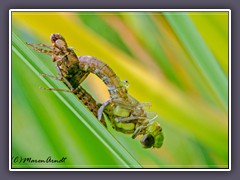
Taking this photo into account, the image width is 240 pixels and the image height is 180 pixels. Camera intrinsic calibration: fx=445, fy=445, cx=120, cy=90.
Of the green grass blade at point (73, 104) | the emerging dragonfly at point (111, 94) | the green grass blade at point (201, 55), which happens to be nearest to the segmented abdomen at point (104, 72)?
the emerging dragonfly at point (111, 94)

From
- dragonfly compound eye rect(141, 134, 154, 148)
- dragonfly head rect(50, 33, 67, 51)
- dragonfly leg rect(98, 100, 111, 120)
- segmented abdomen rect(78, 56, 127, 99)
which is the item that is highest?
dragonfly head rect(50, 33, 67, 51)

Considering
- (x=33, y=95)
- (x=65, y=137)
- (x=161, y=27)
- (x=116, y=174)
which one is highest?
(x=161, y=27)

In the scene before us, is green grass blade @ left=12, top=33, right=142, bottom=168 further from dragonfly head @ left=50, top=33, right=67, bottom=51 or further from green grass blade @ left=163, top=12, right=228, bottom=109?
green grass blade @ left=163, top=12, right=228, bottom=109

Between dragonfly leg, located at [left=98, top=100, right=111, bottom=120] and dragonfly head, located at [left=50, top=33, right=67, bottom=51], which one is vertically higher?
dragonfly head, located at [left=50, top=33, right=67, bottom=51]

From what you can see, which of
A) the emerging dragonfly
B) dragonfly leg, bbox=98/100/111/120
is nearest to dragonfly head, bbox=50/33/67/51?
the emerging dragonfly

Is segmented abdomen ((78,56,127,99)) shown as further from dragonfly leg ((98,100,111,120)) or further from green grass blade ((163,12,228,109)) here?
green grass blade ((163,12,228,109))

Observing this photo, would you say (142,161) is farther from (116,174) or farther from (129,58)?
(129,58)
